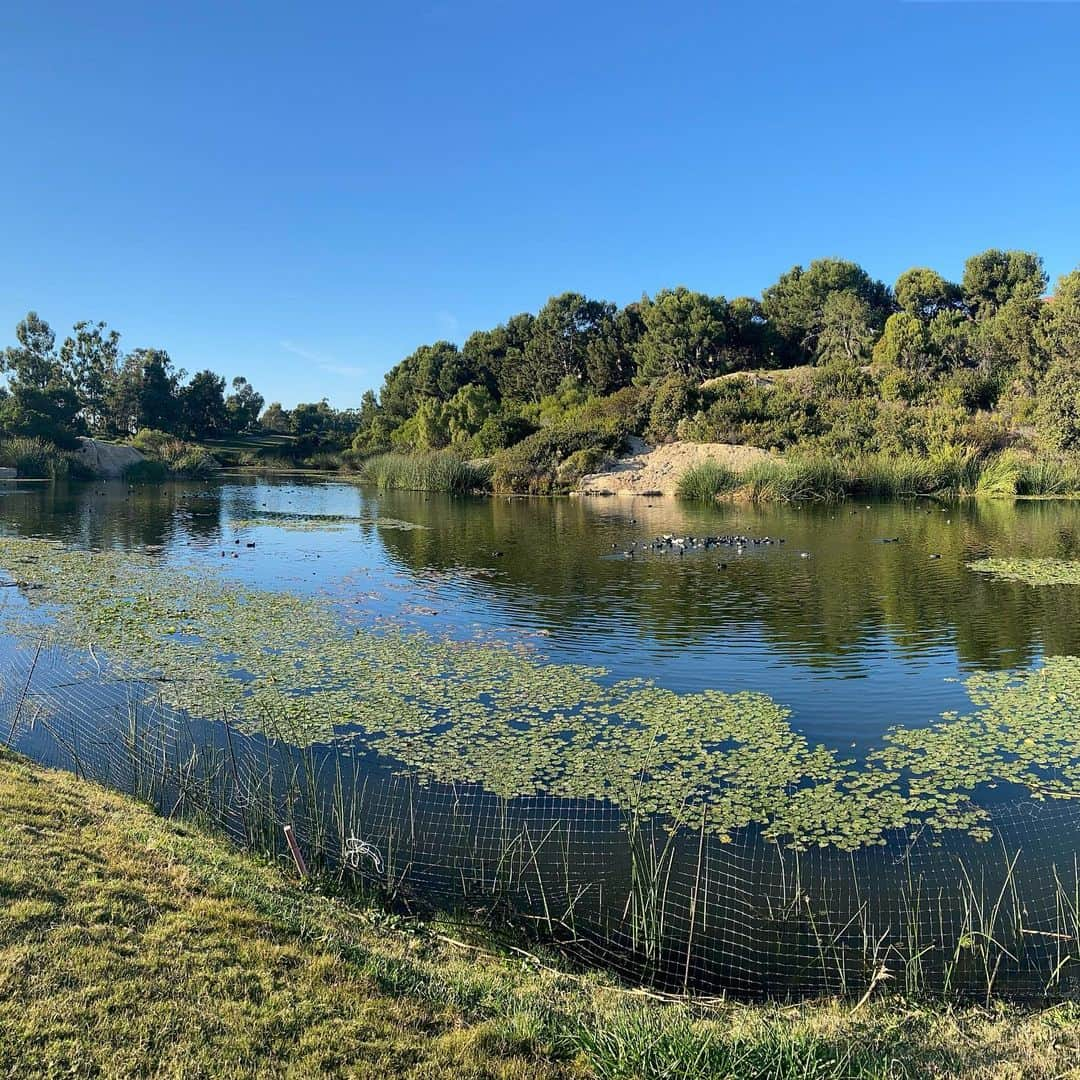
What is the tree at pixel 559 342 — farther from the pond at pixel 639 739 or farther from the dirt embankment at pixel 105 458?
the pond at pixel 639 739

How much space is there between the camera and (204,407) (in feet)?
318

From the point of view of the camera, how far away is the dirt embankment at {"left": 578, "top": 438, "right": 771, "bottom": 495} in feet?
150

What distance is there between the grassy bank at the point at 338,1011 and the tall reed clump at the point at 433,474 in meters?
43.9

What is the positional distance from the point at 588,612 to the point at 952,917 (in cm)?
966

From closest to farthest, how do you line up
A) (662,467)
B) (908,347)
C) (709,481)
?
1. (709,481)
2. (662,467)
3. (908,347)

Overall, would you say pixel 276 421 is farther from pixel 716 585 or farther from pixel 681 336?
pixel 716 585

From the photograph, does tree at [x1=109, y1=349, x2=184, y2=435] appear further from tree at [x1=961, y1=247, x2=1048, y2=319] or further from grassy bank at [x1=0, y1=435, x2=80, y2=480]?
tree at [x1=961, y1=247, x2=1048, y2=319]

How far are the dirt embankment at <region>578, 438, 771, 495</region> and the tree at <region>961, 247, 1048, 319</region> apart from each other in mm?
28403

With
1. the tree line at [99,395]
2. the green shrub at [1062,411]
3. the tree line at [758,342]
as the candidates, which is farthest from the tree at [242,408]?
the green shrub at [1062,411]

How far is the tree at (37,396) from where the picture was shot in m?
57.2

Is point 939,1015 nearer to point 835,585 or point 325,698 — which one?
point 325,698

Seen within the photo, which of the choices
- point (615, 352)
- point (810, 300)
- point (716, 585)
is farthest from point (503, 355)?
point (716, 585)

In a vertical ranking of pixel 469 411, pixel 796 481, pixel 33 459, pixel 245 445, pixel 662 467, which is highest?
pixel 469 411

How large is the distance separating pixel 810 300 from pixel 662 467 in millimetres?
29629
